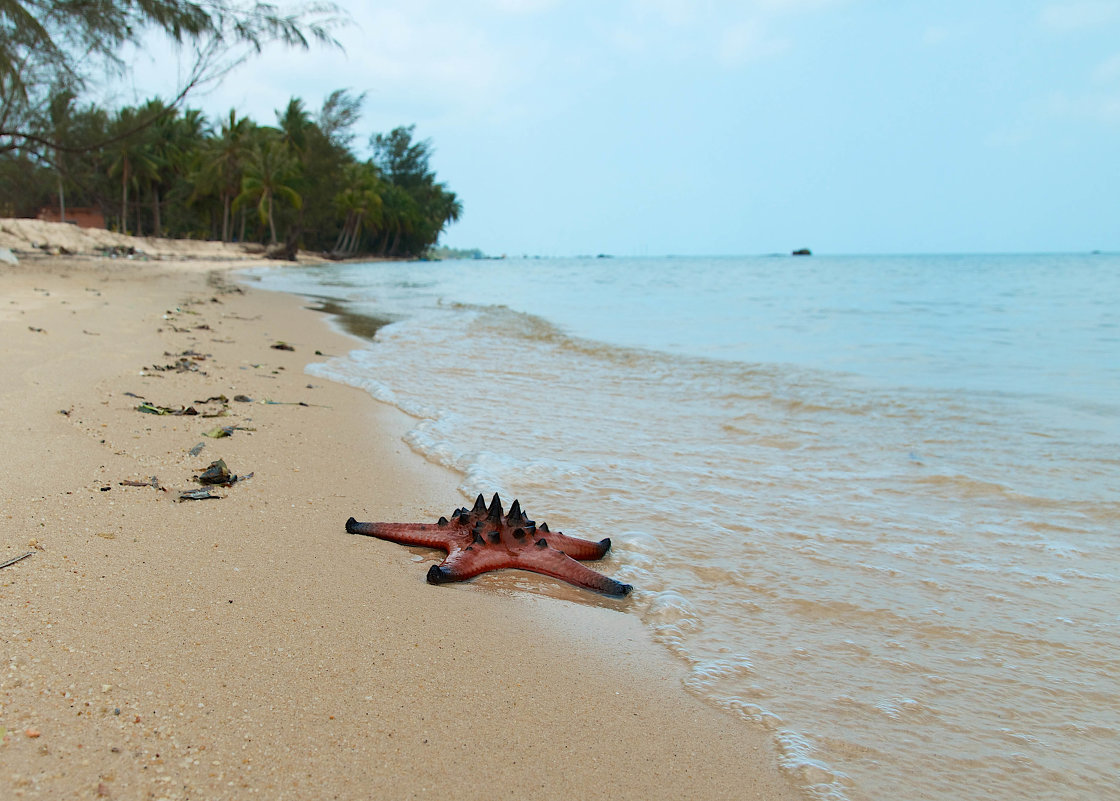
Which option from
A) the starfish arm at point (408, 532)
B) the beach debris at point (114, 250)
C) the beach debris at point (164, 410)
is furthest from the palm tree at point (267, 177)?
the starfish arm at point (408, 532)

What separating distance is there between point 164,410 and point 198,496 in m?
1.61

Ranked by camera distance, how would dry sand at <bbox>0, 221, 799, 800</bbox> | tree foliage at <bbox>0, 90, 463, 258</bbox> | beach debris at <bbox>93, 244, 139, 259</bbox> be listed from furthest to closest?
tree foliage at <bbox>0, 90, 463, 258</bbox>
beach debris at <bbox>93, 244, 139, 259</bbox>
dry sand at <bbox>0, 221, 799, 800</bbox>

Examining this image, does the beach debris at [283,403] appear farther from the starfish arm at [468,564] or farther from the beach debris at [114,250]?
the beach debris at [114,250]

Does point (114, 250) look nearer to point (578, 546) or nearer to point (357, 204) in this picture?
point (578, 546)

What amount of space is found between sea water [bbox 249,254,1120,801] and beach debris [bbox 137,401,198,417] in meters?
1.38

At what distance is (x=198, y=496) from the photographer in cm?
319

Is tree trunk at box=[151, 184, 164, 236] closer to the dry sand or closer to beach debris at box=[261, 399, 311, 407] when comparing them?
beach debris at box=[261, 399, 311, 407]

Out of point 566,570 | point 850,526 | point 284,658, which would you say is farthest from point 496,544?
point 850,526

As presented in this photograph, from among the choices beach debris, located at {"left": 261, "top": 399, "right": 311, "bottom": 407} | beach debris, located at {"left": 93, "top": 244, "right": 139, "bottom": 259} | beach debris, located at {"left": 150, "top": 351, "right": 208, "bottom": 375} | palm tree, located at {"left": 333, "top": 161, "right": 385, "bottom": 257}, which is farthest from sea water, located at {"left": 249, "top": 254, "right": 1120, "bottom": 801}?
palm tree, located at {"left": 333, "top": 161, "right": 385, "bottom": 257}

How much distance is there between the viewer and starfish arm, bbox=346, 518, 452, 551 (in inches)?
121

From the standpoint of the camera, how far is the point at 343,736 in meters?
1.75

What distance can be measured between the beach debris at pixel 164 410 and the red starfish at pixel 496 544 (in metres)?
2.00

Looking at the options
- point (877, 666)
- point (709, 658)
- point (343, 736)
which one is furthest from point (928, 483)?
point (343, 736)

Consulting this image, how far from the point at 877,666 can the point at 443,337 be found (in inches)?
383
